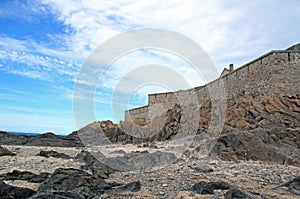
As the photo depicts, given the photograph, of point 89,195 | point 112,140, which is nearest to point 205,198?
point 89,195

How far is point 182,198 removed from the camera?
5.45 metres

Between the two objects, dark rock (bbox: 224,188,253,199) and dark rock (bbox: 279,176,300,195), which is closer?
dark rock (bbox: 224,188,253,199)

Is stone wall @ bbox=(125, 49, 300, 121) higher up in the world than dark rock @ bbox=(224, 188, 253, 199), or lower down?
higher up

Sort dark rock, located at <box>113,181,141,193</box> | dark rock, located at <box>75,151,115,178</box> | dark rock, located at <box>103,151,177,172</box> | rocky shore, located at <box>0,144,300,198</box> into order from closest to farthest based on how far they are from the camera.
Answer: rocky shore, located at <box>0,144,300,198</box>
dark rock, located at <box>113,181,141,193</box>
dark rock, located at <box>75,151,115,178</box>
dark rock, located at <box>103,151,177,172</box>

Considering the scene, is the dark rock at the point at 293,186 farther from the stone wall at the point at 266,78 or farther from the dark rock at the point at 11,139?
the dark rock at the point at 11,139

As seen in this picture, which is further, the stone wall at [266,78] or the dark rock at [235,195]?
the stone wall at [266,78]

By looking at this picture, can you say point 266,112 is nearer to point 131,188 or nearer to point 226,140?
point 226,140

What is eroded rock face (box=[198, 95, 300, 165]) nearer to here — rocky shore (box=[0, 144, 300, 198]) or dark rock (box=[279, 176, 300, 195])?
rocky shore (box=[0, 144, 300, 198])

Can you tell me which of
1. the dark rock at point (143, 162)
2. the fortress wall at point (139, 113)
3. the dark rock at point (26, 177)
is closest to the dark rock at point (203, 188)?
the dark rock at point (143, 162)

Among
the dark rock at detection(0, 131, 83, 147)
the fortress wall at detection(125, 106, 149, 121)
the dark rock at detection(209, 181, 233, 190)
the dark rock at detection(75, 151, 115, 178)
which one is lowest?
the dark rock at detection(209, 181, 233, 190)

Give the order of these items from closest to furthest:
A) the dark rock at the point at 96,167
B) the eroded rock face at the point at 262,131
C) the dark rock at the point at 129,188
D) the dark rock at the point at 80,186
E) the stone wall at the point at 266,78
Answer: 1. the dark rock at the point at 80,186
2. the dark rock at the point at 129,188
3. the dark rock at the point at 96,167
4. the eroded rock face at the point at 262,131
5. the stone wall at the point at 266,78

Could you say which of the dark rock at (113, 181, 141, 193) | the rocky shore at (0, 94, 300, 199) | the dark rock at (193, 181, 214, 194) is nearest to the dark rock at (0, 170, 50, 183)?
the rocky shore at (0, 94, 300, 199)

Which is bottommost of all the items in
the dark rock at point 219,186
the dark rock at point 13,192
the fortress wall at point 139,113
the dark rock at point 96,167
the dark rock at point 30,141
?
the dark rock at point 13,192

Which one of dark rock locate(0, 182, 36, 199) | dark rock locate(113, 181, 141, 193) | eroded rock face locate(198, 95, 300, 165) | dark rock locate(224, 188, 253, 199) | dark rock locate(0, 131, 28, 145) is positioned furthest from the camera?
dark rock locate(0, 131, 28, 145)
